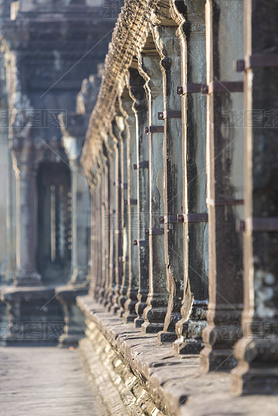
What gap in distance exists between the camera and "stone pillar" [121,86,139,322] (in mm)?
14414

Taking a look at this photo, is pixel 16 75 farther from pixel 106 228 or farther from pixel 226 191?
pixel 226 191

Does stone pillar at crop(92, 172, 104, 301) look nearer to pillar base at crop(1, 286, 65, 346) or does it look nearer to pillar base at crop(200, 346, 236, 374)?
pillar base at crop(1, 286, 65, 346)

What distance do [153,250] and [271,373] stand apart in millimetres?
5771

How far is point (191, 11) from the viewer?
29.0 ft

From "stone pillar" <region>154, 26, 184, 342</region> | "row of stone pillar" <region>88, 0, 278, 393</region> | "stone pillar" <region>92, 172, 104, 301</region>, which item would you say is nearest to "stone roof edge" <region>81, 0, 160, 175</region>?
"row of stone pillar" <region>88, 0, 278, 393</region>

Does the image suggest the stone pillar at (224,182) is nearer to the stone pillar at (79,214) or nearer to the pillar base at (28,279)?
the stone pillar at (79,214)

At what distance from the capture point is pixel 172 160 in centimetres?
1028

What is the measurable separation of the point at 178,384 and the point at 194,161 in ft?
7.87

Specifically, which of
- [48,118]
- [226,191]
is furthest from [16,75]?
[226,191]

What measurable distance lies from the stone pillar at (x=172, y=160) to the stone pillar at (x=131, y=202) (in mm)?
3928

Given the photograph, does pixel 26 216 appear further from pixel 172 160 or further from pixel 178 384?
pixel 178 384

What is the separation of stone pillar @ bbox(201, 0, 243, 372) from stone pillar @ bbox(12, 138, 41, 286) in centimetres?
2142

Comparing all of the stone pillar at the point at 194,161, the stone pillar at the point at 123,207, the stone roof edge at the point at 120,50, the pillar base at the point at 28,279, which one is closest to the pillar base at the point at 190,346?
the stone pillar at the point at 194,161

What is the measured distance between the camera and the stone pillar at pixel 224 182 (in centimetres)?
718
